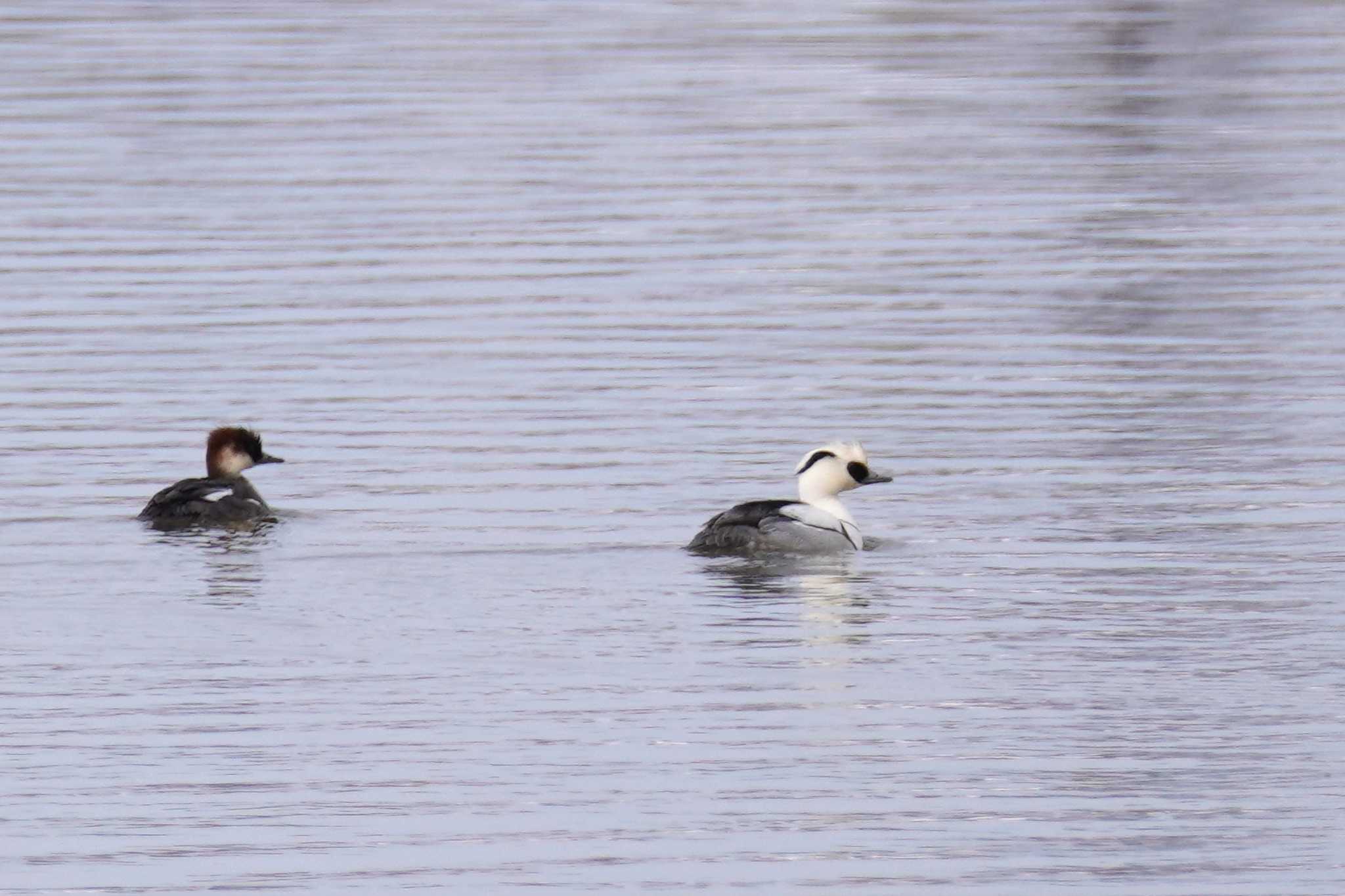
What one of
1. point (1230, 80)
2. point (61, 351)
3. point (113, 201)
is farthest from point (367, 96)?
point (61, 351)

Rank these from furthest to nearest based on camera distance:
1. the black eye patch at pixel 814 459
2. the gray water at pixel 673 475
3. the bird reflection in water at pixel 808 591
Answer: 1. the black eye patch at pixel 814 459
2. the bird reflection in water at pixel 808 591
3. the gray water at pixel 673 475

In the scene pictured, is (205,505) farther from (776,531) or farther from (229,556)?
(776,531)

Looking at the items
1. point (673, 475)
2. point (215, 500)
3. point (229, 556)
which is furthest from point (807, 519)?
point (215, 500)

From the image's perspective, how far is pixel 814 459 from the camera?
1570cm

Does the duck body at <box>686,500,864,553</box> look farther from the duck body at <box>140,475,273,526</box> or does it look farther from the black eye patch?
the duck body at <box>140,475,273,526</box>

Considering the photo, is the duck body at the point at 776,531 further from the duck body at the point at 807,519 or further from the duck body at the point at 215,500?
the duck body at the point at 215,500

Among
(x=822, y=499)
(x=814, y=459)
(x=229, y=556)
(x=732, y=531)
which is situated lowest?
(x=732, y=531)

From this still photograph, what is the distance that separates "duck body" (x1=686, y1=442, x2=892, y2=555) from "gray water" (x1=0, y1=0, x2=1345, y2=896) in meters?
0.18

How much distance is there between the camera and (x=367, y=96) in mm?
32594

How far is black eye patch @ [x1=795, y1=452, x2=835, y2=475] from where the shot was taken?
15.6 metres

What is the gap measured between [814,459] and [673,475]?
103cm

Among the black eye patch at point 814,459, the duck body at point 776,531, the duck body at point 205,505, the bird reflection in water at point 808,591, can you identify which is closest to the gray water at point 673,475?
the bird reflection in water at point 808,591

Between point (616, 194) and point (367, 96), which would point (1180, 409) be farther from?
point (367, 96)

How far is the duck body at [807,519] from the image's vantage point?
14469mm
